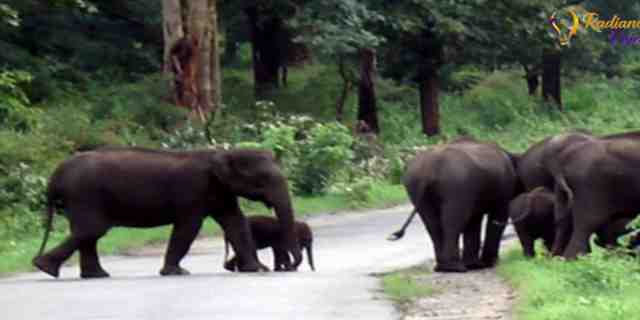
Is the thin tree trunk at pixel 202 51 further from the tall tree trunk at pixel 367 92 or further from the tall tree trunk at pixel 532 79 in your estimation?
the tall tree trunk at pixel 532 79

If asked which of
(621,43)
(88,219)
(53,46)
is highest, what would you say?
(88,219)

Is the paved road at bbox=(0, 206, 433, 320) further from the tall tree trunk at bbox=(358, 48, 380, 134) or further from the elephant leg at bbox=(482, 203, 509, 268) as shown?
the tall tree trunk at bbox=(358, 48, 380, 134)

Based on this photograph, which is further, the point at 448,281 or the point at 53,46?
the point at 53,46

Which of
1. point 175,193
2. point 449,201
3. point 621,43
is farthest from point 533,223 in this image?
point 621,43

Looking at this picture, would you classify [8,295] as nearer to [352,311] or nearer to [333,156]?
[352,311]

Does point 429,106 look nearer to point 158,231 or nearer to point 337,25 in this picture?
point 337,25

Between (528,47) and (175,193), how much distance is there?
28718 millimetres

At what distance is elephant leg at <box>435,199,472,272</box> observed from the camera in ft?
56.4

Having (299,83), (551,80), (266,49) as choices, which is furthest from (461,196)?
(551,80)

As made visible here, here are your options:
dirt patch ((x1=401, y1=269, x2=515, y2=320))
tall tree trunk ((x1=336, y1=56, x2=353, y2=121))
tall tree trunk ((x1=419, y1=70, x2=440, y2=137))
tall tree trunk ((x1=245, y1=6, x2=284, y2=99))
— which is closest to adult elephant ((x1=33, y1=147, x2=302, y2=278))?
dirt patch ((x1=401, y1=269, x2=515, y2=320))

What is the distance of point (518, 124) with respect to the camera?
50844 millimetres

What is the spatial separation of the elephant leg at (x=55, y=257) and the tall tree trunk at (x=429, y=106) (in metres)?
28.2

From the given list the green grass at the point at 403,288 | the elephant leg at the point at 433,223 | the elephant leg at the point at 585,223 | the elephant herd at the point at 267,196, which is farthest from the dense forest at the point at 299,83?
the elephant leg at the point at 433,223

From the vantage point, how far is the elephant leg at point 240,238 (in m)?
17.9
